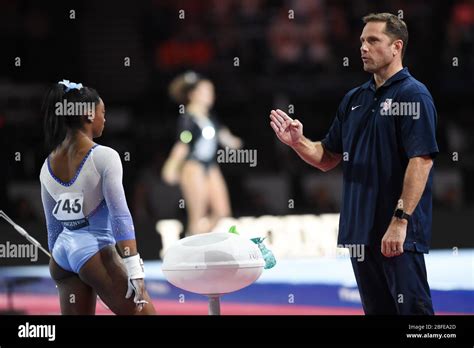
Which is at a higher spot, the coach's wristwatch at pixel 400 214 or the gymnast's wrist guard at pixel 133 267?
the coach's wristwatch at pixel 400 214

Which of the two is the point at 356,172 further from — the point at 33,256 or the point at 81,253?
the point at 33,256

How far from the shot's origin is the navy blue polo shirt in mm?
4449

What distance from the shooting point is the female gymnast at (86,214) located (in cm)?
446

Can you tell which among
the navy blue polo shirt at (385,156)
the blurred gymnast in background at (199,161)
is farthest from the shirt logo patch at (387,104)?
the blurred gymnast in background at (199,161)

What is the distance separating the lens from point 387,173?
453 cm

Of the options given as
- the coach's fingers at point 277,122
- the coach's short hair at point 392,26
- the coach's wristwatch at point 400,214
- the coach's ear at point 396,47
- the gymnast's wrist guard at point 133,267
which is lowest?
the gymnast's wrist guard at point 133,267

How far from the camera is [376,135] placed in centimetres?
455

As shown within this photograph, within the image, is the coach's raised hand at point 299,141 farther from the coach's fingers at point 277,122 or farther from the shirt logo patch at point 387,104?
the shirt logo patch at point 387,104

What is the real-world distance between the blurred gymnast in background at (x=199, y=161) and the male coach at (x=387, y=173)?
14.2 feet

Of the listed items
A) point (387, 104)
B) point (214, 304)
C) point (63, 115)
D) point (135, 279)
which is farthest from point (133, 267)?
point (387, 104)

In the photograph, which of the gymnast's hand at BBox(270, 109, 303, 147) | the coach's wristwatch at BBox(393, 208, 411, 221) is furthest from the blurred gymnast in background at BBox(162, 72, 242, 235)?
the coach's wristwatch at BBox(393, 208, 411, 221)

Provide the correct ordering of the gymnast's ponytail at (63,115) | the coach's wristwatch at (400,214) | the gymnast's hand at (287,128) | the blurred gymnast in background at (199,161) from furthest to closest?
the blurred gymnast in background at (199,161) → the gymnast's hand at (287,128) → the gymnast's ponytail at (63,115) → the coach's wristwatch at (400,214)

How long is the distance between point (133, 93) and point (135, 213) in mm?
2599
